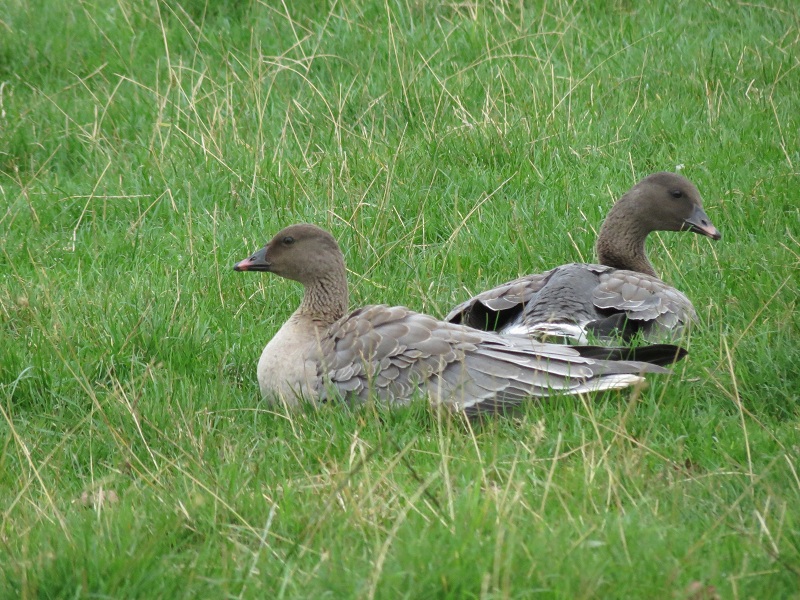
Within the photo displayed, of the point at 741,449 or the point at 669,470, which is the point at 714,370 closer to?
the point at 741,449

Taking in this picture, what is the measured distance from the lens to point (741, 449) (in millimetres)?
4375

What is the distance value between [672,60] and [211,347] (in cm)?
540

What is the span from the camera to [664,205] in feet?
21.8

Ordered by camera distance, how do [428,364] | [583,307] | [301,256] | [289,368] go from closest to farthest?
1. [428,364]
2. [289,368]
3. [583,307]
4. [301,256]

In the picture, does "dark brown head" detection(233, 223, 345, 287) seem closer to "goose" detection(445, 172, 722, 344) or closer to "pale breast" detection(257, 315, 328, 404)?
"pale breast" detection(257, 315, 328, 404)

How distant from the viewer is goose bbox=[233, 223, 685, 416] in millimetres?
4875

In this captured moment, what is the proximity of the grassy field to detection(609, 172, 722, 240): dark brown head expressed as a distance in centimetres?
28

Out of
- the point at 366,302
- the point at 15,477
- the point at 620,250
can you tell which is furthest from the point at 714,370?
the point at 15,477

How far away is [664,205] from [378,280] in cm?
185

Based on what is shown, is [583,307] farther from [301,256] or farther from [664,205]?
[301,256]

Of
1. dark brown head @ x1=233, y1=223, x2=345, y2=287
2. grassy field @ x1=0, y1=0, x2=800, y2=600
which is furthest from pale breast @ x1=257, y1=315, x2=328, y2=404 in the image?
dark brown head @ x1=233, y1=223, x2=345, y2=287

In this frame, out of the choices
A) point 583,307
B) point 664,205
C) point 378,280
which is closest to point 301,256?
point 378,280

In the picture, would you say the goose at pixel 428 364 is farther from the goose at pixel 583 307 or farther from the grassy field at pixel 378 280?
the goose at pixel 583 307

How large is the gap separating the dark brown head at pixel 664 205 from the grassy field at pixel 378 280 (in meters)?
0.28
